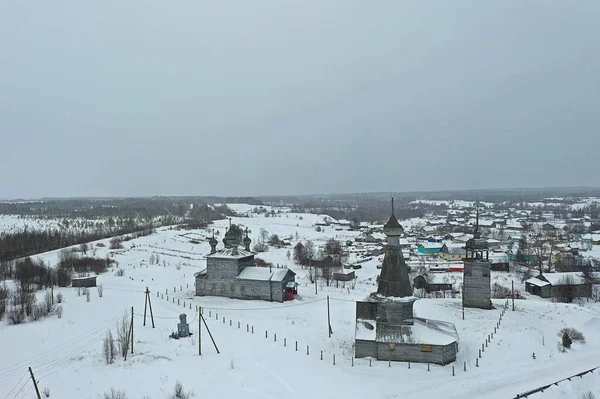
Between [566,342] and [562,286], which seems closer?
[566,342]

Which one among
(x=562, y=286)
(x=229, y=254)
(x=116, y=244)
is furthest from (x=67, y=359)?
(x=116, y=244)

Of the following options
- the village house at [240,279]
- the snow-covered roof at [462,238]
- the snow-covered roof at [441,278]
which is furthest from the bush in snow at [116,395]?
the snow-covered roof at [462,238]

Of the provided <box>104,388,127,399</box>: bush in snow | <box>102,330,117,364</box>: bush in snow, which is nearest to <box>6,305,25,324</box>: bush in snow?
<box>102,330,117,364</box>: bush in snow

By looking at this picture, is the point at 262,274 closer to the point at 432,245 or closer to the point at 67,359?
the point at 67,359

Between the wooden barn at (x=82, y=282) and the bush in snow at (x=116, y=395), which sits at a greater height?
the bush in snow at (x=116, y=395)

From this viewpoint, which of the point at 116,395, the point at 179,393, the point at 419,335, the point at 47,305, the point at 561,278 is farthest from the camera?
the point at 561,278

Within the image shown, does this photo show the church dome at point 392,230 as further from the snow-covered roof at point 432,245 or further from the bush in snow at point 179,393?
the snow-covered roof at point 432,245

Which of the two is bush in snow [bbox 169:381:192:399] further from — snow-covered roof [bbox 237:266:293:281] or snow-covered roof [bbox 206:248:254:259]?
snow-covered roof [bbox 206:248:254:259]
